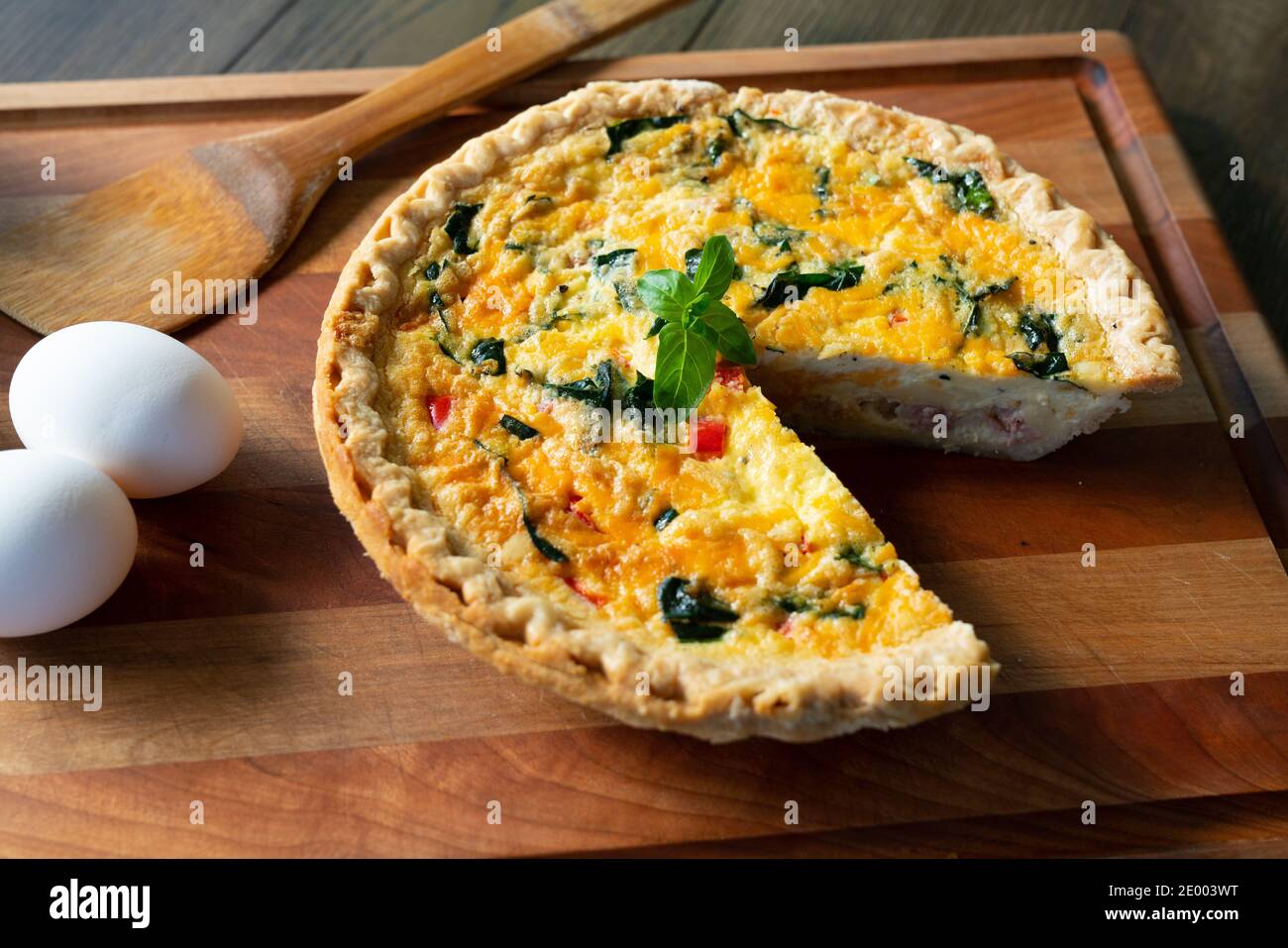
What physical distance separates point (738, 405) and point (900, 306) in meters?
0.66

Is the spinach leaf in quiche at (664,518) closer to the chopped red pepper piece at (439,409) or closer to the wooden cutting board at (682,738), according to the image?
the wooden cutting board at (682,738)

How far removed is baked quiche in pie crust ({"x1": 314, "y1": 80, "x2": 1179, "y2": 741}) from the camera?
2.97 m

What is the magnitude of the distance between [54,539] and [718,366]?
6.03ft

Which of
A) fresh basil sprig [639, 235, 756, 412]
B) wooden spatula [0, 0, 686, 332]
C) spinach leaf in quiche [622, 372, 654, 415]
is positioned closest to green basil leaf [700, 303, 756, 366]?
fresh basil sprig [639, 235, 756, 412]

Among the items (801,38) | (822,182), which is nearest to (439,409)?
(822,182)

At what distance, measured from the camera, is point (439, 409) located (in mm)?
3400

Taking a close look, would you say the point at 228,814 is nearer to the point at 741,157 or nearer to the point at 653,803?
the point at 653,803

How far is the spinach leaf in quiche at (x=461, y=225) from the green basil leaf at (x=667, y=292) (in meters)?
0.67

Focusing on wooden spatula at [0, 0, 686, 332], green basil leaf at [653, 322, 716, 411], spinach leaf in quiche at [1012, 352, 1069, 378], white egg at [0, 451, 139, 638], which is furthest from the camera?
wooden spatula at [0, 0, 686, 332]

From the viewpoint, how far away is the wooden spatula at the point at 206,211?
3.92 meters

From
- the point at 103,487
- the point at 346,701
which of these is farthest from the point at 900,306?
the point at 103,487

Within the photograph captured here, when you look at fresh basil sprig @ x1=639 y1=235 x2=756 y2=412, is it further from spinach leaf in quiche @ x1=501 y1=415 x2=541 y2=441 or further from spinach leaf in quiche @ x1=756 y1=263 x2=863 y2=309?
spinach leaf in quiche @ x1=501 y1=415 x2=541 y2=441

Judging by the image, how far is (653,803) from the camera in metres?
3.07

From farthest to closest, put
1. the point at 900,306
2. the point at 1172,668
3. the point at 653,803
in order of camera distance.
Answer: the point at 900,306 → the point at 1172,668 → the point at 653,803
